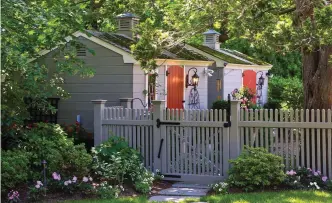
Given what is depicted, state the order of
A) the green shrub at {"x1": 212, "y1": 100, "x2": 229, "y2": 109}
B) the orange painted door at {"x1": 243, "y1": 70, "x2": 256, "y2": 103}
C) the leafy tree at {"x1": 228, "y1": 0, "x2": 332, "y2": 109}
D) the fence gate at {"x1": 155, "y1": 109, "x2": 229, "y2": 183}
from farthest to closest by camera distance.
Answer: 1. the orange painted door at {"x1": 243, "y1": 70, "x2": 256, "y2": 103}
2. the green shrub at {"x1": 212, "y1": 100, "x2": 229, "y2": 109}
3. the fence gate at {"x1": 155, "y1": 109, "x2": 229, "y2": 183}
4. the leafy tree at {"x1": 228, "y1": 0, "x2": 332, "y2": 109}

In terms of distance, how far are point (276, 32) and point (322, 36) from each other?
27.8 inches

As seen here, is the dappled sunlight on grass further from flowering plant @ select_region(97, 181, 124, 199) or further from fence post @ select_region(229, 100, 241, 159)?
flowering plant @ select_region(97, 181, 124, 199)

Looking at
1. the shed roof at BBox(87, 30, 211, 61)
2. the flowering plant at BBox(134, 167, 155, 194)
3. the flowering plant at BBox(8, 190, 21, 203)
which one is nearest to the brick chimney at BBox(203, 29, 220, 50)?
the shed roof at BBox(87, 30, 211, 61)

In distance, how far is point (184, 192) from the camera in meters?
8.70

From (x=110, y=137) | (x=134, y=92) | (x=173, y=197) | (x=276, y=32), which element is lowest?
(x=173, y=197)

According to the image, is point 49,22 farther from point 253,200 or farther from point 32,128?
point 253,200

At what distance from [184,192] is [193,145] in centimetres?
122

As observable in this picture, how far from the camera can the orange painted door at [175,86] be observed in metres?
15.1

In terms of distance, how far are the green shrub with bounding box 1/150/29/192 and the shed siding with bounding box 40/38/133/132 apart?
534cm

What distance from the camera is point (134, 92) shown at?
13.3 meters

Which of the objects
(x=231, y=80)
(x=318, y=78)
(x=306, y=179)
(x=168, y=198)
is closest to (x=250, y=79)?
(x=231, y=80)

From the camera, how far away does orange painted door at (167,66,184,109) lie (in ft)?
49.4

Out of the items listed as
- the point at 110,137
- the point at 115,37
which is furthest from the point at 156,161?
the point at 115,37

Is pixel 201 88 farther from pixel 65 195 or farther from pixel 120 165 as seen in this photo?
pixel 65 195
